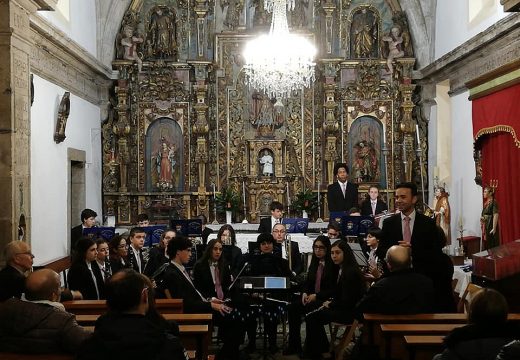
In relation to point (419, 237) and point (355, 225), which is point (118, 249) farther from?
point (355, 225)

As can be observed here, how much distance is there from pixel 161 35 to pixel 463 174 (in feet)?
27.6

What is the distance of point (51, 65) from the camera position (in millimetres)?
14055

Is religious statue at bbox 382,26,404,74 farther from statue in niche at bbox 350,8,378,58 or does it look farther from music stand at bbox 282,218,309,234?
music stand at bbox 282,218,309,234

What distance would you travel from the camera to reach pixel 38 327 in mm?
4930

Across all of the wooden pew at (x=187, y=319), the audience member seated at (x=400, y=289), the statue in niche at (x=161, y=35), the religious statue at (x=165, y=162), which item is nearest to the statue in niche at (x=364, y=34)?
the statue in niche at (x=161, y=35)

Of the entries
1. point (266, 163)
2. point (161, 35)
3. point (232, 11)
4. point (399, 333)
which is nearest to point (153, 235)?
point (399, 333)

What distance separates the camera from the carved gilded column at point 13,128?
8781 millimetres

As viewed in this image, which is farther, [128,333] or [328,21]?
[328,21]

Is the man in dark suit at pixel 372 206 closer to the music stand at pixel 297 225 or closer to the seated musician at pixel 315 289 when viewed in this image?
the music stand at pixel 297 225

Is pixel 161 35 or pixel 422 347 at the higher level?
pixel 161 35

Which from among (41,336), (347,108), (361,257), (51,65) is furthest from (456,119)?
(41,336)

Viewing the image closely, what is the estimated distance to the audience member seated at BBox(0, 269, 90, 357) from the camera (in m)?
4.91

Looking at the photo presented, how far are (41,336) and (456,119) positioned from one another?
44.0 feet

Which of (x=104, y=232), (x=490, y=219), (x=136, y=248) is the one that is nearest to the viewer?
(x=136, y=248)
